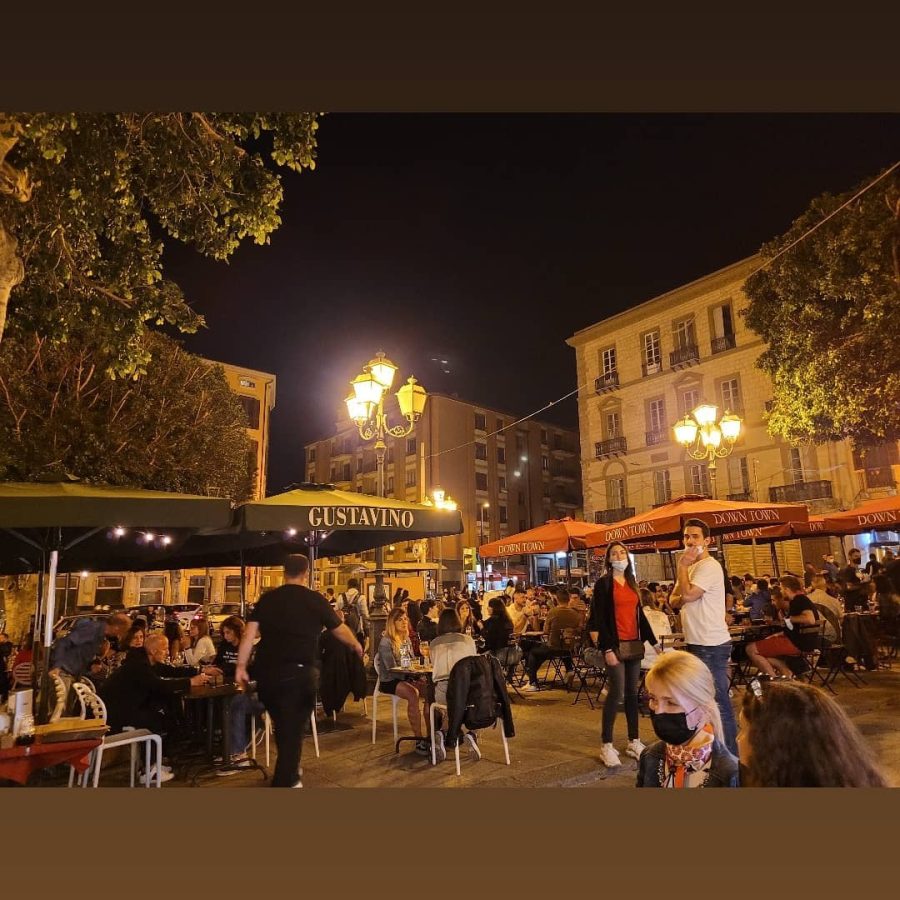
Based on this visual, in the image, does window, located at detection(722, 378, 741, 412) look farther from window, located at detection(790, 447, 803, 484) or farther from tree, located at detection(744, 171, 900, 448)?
tree, located at detection(744, 171, 900, 448)

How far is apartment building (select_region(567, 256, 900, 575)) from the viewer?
26653mm

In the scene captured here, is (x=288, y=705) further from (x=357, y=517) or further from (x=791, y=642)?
(x=791, y=642)

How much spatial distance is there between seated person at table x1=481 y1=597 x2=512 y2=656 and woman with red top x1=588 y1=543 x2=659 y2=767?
2.87 m

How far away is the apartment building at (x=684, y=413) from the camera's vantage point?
2665 cm

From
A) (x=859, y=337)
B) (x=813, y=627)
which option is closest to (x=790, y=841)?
(x=813, y=627)


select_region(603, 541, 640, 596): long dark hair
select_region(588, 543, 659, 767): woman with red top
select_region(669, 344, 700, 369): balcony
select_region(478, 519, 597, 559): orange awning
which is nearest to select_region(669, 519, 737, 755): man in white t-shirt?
select_region(588, 543, 659, 767): woman with red top

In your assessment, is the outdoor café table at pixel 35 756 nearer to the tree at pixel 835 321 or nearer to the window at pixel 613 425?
the tree at pixel 835 321

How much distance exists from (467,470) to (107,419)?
3560 centimetres

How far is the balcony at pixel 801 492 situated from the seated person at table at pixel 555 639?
20.7 m

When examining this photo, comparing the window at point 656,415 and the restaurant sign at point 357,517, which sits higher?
the window at point 656,415

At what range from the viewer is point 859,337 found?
14500 millimetres

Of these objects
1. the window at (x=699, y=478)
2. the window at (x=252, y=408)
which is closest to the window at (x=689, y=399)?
the window at (x=699, y=478)

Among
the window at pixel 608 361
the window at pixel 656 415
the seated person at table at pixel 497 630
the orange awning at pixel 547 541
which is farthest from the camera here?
the window at pixel 608 361

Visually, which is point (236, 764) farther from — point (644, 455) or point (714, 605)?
point (644, 455)
